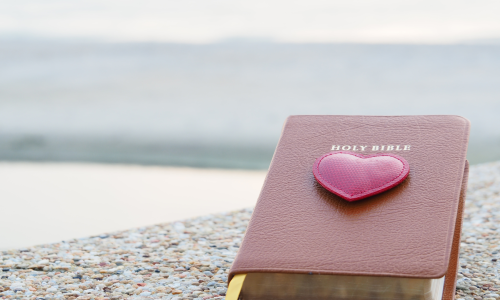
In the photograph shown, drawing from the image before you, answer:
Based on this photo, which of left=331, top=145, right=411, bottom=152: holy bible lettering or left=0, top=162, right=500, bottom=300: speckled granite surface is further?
left=0, top=162, right=500, bottom=300: speckled granite surface

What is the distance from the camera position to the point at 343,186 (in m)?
1.42

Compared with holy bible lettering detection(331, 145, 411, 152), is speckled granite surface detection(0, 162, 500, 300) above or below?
below

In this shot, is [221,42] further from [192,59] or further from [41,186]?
[41,186]

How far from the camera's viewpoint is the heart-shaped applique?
1404 millimetres

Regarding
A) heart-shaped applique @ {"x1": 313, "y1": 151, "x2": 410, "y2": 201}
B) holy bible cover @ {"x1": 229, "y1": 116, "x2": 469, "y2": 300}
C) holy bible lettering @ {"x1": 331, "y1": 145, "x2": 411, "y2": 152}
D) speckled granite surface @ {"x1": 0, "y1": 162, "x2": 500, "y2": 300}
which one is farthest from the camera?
speckled granite surface @ {"x1": 0, "y1": 162, "x2": 500, "y2": 300}

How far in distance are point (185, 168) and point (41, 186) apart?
1.02 m

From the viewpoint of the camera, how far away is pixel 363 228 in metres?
1.32

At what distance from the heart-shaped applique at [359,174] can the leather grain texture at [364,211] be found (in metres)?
0.03

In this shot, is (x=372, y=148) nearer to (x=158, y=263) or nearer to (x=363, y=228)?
(x=363, y=228)

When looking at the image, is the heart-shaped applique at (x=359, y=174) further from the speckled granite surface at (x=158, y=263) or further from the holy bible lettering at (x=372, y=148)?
the speckled granite surface at (x=158, y=263)

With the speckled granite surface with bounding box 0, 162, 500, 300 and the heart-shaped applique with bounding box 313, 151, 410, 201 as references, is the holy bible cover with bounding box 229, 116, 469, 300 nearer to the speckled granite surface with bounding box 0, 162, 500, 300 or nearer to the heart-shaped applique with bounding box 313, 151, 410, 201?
the heart-shaped applique with bounding box 313, 151, 410, 201

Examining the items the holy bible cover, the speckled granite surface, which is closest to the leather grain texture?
the holy bible cover

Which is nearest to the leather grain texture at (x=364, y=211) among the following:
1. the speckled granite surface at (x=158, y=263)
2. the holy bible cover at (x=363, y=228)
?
the holy bible cover at (x=363, y=228)

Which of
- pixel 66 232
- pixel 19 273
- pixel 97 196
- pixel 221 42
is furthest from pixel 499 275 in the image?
pixel 221 42
